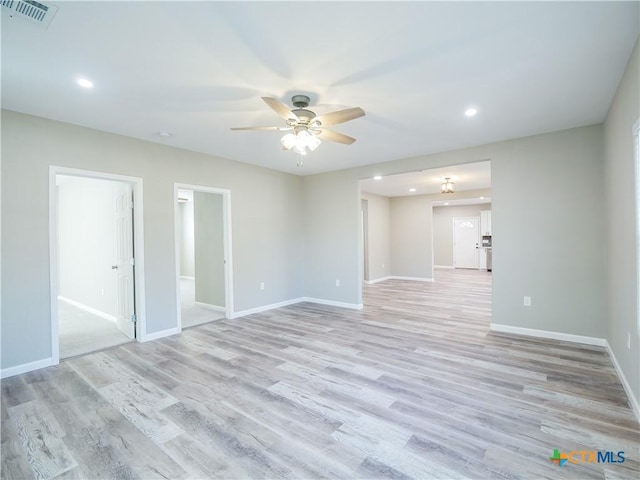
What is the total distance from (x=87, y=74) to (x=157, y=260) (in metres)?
2.46

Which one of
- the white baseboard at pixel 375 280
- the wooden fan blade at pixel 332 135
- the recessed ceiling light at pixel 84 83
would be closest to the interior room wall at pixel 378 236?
the white baseboard at pixel 375 280

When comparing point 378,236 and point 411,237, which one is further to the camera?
point 411,237

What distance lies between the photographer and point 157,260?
14.0ft

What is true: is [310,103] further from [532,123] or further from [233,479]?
[233,479]

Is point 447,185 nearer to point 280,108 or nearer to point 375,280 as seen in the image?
point 375,280

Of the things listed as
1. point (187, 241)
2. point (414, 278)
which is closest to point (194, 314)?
point (187, 241)

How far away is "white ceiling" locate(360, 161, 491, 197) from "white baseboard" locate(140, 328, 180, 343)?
447cm

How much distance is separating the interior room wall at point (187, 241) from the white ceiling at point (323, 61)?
22.3 feet

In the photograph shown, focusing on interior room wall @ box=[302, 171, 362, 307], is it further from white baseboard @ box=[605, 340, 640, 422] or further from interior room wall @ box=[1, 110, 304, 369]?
white baseboard @ box=[605, 340, 640, 422]

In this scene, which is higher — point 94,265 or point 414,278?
point 94,265

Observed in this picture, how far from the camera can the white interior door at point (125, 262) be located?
166 inches

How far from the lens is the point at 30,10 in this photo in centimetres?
178

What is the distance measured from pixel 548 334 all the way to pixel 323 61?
4.35m

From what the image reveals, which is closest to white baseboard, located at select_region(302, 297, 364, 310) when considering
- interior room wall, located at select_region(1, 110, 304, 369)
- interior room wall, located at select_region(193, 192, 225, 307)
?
interior room wall, located at select_region(1, 110, 304, 369)
